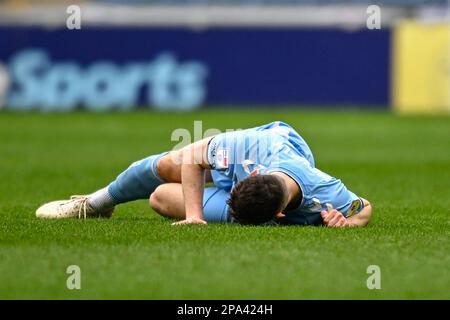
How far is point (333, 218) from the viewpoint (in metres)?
7.34

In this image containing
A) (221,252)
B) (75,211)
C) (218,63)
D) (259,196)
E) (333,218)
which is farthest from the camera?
(218,63)

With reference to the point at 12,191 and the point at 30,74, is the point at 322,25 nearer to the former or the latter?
the point at 30,74

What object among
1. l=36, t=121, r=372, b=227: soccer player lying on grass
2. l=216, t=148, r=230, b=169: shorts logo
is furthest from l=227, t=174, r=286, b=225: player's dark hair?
Result: l=216, t=148, r=230, b=169: shorts logo

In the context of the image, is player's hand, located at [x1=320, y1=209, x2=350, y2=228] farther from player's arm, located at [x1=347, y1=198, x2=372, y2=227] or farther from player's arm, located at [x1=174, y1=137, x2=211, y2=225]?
player's arm, located at [x1=174, y1=137, x2=211, y2=225]

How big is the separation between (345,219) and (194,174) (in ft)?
3.31

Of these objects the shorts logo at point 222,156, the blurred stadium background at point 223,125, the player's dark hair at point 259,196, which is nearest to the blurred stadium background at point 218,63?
the blurred stadium background at point 223,125

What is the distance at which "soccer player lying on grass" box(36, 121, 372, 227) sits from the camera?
6859mm

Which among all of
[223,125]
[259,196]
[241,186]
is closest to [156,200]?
[241,186]

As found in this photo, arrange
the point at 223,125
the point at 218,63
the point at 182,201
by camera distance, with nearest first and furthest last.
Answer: the point at 182,201, the point at 223,125, the point at 218,63

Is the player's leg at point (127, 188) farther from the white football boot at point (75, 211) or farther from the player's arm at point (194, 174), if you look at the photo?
the player's arm at point (194, 174)

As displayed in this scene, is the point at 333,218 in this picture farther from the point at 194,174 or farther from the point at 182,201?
the point at 182,201

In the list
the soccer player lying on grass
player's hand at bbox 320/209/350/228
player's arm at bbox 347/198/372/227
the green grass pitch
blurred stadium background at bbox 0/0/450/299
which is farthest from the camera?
player's arm at bbox 347/198/372/227

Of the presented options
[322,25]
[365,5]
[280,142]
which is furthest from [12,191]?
[365,5]
